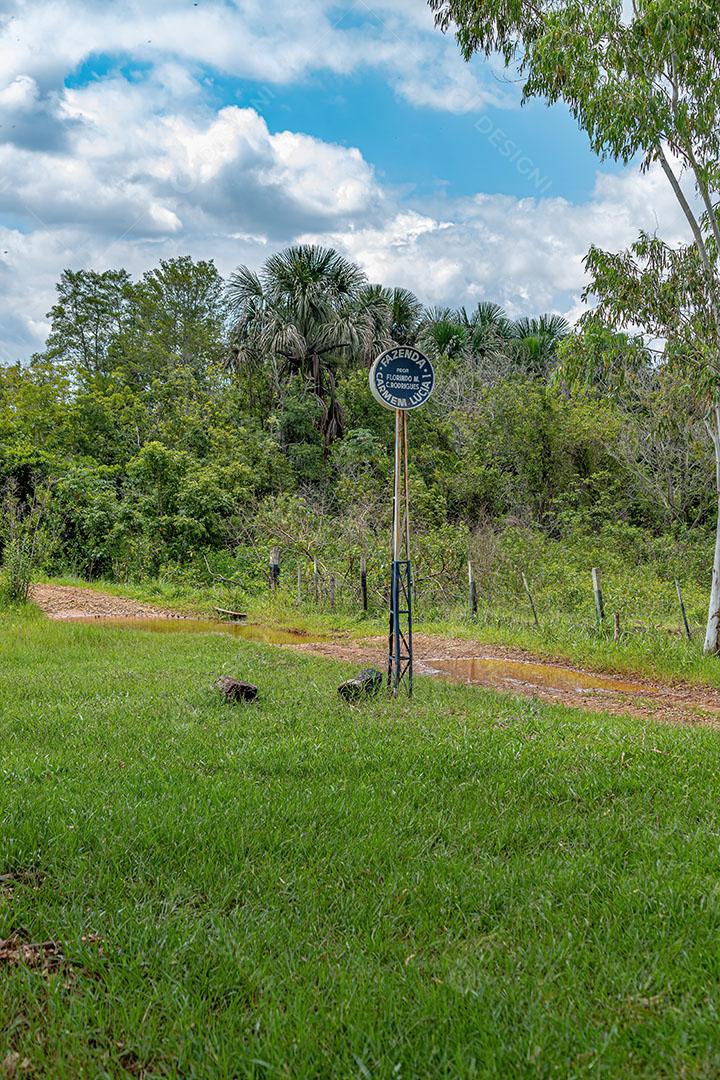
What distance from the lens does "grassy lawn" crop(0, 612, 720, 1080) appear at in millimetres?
2199

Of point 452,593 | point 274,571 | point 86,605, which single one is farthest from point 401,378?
point 86,605

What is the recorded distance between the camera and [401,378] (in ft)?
24.3

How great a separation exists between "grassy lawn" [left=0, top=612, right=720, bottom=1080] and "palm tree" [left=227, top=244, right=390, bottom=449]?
67.9 ft

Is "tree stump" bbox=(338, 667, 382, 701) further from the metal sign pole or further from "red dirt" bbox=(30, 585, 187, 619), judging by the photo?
"red dirt" bbox=(30, 585, 187, 619)

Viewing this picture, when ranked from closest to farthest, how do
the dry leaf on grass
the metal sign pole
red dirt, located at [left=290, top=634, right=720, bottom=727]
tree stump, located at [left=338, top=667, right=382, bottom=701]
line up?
the dry leaf on grass
tree stump, located at [left=338, top=667, right=382, bottom=701]
the metal sign pole
red dirt, located at [left=290, top=634, right=720, bottom=727]

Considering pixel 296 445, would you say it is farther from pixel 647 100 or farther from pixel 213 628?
pixel 647 100

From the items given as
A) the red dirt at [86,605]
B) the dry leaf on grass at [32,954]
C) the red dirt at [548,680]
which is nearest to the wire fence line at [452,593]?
the red dirt at [548,680]

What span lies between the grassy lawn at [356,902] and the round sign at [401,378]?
11.4 ft

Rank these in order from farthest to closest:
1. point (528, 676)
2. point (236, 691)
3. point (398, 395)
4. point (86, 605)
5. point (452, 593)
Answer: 1. point (452, 593)
2. point (86, 605)
3. point (528, 676)
4. point (398, 395)
5. point (236, 691)

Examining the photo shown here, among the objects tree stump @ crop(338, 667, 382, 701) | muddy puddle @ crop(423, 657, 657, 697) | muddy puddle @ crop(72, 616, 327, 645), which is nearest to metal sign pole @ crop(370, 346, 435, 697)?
tree stump @ crop(338, 667, 382, 701)

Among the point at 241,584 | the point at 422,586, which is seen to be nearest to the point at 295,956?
the point at 422,586

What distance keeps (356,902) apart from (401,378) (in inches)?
215

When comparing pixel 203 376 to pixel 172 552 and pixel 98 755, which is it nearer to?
pixel 172 552

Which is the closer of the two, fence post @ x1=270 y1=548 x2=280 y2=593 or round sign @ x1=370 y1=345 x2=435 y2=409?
round sign @ x1=370 y1=345 x2=435 y2=409
